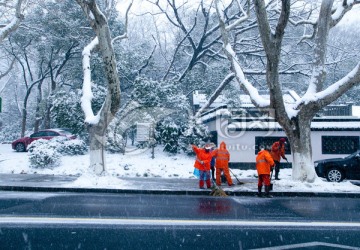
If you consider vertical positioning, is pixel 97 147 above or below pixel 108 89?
below

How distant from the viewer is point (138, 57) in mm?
25375

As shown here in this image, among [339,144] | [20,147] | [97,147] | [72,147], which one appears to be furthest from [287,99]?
[20,147]

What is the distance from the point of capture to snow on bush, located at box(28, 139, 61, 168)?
16.0 meters

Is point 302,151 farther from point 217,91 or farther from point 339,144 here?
point 217,91

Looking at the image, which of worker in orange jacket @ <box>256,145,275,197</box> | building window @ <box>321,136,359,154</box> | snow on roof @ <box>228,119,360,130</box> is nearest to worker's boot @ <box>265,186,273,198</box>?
worker in orange jacket @ <box>256,145,275,197</box>

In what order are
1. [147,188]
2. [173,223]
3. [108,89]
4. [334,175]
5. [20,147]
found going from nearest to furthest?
1. [173,223]
2. [147,188]
3. [108,89]
4. [334,175]
5. [20,147]

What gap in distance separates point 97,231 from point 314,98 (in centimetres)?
903

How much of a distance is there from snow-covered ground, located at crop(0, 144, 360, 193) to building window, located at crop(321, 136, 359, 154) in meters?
2.50

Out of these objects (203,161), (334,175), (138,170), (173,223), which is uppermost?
(203,161)

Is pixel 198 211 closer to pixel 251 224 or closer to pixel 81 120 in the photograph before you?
pixel 251 224

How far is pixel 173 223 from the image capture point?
7191mm

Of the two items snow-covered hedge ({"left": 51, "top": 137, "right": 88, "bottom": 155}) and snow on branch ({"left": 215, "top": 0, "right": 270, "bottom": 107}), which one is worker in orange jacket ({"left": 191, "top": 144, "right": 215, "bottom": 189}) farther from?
snow-covered hedge ({"left": 51, "top": 137, "right": 88, "bottom": 155})

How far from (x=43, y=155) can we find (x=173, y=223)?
10553 millimetres

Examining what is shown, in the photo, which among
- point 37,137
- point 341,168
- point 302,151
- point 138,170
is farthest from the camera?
point 37,137
